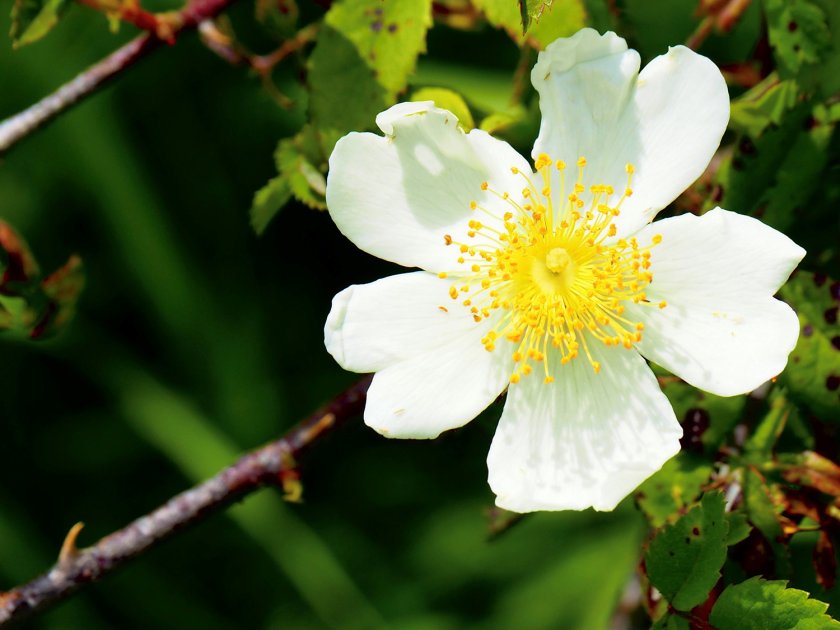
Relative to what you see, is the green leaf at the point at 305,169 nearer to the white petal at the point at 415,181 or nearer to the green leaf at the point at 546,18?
the white petal at the point at 415,181

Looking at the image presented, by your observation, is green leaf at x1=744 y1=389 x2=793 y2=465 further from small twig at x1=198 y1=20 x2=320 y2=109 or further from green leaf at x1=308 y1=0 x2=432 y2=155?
small twig at x1=198 y1=20 x2=320 y2=109

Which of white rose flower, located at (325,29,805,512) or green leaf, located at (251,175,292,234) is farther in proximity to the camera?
green leaf, located at (251,175,292,234)

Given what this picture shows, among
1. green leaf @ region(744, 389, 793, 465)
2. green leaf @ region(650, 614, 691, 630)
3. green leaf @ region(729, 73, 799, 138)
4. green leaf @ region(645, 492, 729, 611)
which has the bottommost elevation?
green leaf @ region(744, 389, 793, 465)

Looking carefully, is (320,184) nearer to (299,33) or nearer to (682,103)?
(299,33)

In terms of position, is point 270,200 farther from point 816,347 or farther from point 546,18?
point 816,347

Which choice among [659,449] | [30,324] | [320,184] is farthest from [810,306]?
[30,324]

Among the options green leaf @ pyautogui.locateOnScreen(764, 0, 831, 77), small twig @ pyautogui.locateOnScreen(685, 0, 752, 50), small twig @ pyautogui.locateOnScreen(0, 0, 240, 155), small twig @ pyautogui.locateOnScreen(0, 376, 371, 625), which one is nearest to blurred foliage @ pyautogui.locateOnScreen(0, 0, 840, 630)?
small twig @ pyautogui.locateOnScreen(685, 0, 752, 50)

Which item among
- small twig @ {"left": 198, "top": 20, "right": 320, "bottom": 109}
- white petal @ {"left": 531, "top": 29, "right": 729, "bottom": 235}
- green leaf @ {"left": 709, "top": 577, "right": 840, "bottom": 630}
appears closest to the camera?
green leaf @ {"left": 709, "top": 577, "right": 840, "bottom": 630}
